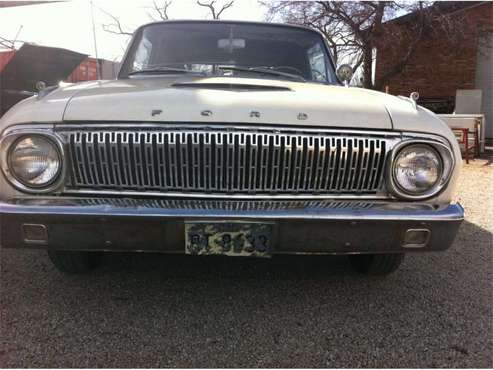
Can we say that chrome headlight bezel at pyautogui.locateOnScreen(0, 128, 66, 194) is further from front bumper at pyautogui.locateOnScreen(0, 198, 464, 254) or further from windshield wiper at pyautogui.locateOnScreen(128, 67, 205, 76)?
windshield wiper at pyautogui.locateOnScreen(128, 67, 205, 76)

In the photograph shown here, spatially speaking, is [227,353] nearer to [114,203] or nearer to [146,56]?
[114,203]

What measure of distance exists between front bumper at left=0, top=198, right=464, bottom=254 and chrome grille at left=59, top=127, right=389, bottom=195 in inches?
3.7

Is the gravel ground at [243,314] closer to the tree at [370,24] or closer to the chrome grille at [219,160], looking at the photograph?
the chrome grille at [219,160]

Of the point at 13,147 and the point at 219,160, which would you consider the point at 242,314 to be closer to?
the point at 219,160

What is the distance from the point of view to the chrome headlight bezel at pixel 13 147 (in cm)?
227

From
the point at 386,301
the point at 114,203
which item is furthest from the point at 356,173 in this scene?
the point at 114,203

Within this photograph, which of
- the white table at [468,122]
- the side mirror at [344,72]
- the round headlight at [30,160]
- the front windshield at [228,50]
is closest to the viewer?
the round headlight at [30,160]

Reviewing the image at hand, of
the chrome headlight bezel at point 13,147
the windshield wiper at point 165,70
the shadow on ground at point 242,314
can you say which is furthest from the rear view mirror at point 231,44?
the chrome headlight bezel at point 13,147

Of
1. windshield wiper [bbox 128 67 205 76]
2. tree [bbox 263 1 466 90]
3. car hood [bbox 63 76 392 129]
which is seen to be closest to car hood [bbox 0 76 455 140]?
car hood [bbox 63 76 392 129]

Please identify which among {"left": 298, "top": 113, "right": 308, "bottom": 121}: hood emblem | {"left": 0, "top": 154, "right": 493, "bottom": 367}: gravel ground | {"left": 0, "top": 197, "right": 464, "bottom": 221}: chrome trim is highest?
{"left": 298, "top": 113, "right": 308, "bottom": 121}: hood emblem

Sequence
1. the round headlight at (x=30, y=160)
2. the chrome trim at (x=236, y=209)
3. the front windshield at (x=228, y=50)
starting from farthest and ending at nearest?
1. the front windshield at (x=228, y=50)
2. the round headlight at (x=30, y=160)
3. the chrome trim at (x=236, y=209)

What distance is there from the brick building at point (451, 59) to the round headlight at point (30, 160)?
51.8ft

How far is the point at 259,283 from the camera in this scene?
2992 mm

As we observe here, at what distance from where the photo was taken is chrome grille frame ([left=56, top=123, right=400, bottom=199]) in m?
2.26
